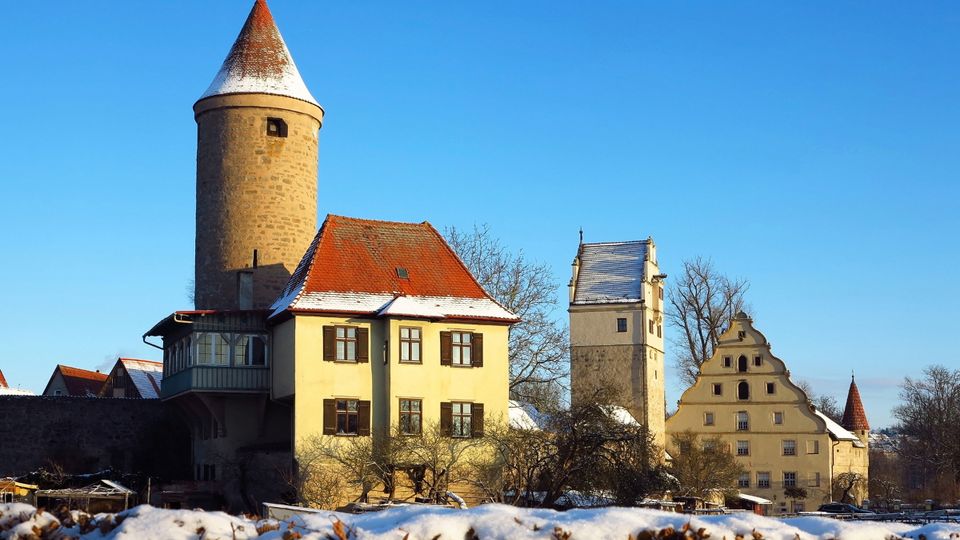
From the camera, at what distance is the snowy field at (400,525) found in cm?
943

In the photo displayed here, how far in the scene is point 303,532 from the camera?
9.55m

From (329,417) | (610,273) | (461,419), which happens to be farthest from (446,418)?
(610,273)

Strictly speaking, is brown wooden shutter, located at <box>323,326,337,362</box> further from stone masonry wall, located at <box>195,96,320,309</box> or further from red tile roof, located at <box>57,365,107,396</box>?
red tile roof, located at <box>57,365,107,396</box>

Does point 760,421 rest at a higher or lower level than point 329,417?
lower

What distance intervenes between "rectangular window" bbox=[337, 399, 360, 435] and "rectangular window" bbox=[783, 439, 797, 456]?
29854mm

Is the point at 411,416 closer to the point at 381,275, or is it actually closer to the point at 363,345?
the point at 363,345

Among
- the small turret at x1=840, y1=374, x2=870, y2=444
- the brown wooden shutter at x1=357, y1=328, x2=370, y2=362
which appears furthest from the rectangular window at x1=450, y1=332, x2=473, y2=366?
the small turret at x1=840, y1=374, x2=870, y2=444

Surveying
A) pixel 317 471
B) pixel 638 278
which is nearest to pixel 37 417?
pixel 317 471

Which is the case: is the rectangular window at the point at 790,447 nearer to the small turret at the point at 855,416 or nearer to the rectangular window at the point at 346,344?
the small turret at the point at 855,416

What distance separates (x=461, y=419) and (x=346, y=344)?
390 centimetres

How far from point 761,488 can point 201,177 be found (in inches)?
1197

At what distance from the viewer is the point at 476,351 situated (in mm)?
38438

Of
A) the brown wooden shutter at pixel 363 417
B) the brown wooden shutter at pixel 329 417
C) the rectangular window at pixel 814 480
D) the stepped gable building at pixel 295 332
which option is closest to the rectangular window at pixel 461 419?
the stepped gable building at pixel 295 332

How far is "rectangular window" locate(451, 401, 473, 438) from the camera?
3744 cm
